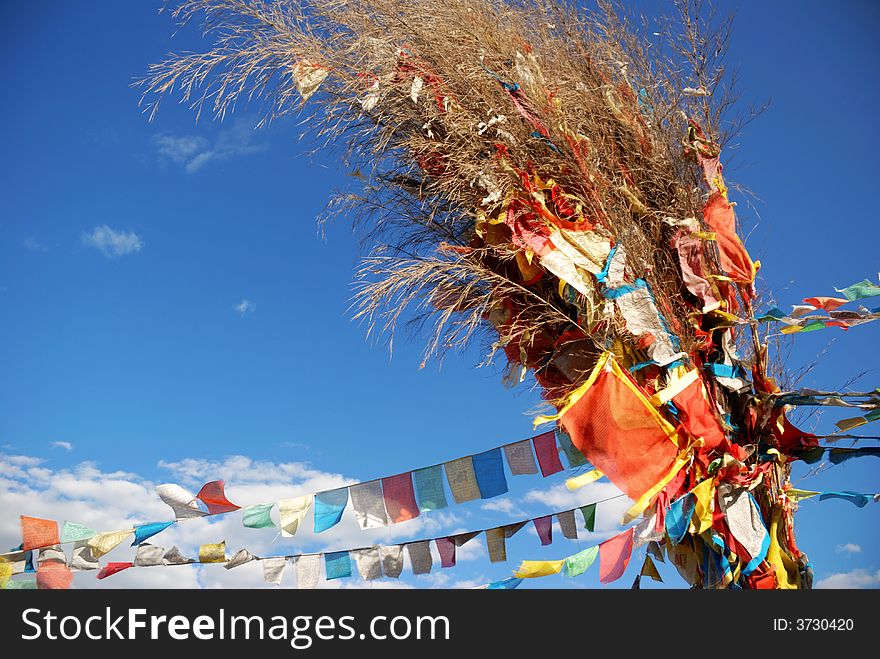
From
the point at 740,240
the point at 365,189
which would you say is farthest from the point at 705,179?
the point at 365,189

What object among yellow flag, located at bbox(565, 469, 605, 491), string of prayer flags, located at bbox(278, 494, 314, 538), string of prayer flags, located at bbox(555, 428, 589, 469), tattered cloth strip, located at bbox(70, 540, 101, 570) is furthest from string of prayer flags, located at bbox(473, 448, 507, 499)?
tattered cloth strip, located at bbox(70, 540, 101, 570)

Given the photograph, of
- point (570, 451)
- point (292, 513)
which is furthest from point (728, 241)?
point (292, 513)

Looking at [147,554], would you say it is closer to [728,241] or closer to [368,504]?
[368,504]

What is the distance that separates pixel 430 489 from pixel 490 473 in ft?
0.96

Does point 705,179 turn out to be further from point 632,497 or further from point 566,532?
point 566,532

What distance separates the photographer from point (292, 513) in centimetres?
314

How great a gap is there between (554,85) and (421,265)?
922 mm

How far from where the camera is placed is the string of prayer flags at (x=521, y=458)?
3.17m

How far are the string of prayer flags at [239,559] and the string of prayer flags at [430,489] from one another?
2.65ft

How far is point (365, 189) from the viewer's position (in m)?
3.04

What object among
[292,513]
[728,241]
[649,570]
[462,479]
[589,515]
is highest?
[728,241]

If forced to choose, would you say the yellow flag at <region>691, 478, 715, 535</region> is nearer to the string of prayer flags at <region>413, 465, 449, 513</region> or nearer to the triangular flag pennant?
the triangular flag pennant

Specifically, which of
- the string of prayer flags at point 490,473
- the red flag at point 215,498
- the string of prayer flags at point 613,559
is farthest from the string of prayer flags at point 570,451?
the red flag at point 215,498
